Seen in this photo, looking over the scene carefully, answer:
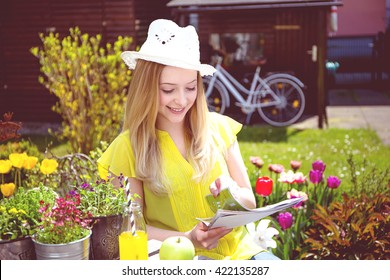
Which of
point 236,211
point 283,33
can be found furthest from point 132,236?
point 283,33

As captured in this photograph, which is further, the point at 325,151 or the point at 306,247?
the point at 325,151

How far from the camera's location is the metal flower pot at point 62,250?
190cm

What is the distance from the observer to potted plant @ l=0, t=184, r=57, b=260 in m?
1.94

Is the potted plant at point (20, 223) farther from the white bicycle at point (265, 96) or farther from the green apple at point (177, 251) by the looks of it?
the white bicycle at point (265, 96)

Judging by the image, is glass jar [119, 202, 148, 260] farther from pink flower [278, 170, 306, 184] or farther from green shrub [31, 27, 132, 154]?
green shrub [31, 27, 132, 154]

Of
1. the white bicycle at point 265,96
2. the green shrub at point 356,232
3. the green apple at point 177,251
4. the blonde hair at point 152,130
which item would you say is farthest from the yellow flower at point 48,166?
the white bicycle at point 265,96

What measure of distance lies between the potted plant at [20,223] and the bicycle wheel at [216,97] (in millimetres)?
7468

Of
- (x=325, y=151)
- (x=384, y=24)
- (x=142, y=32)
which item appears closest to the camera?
(x=325, y=151)

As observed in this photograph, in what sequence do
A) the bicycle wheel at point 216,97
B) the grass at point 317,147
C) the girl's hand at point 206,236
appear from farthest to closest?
the bicycle wheel at point 216,97 → the grass at point 317,147 → the girl's hand at point 206,236

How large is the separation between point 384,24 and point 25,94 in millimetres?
5368

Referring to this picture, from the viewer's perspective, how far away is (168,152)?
8.66ft

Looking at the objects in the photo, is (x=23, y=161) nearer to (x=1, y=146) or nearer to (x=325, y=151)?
(x=1, y=146)

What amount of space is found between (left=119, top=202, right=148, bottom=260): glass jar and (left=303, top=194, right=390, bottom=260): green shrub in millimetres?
1636
